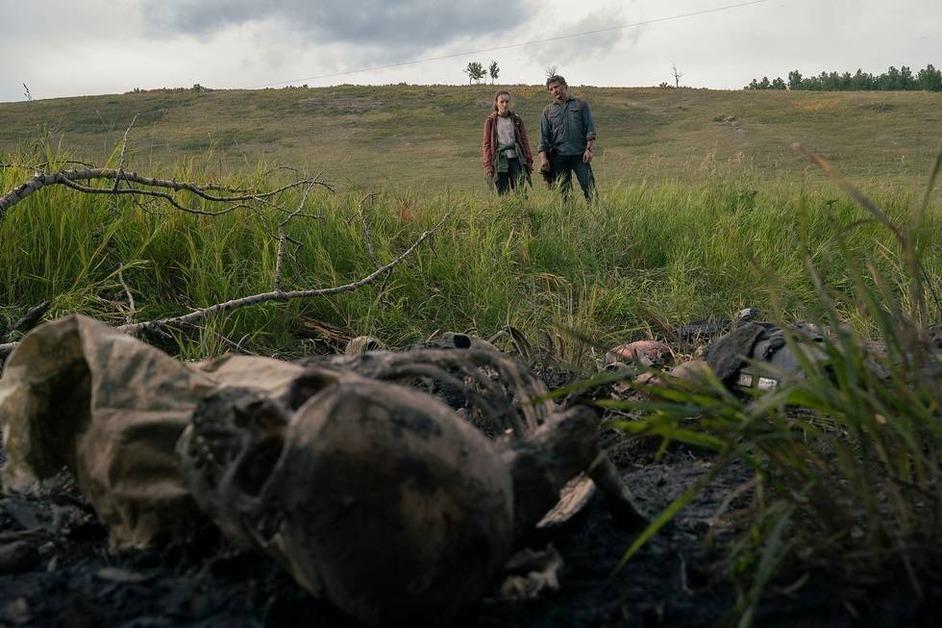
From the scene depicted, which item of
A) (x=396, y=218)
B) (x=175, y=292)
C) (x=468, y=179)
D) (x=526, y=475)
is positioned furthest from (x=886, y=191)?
(x=468, y=179)

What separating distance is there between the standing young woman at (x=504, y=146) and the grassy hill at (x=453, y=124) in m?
10.8

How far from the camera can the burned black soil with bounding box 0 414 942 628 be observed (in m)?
1.29

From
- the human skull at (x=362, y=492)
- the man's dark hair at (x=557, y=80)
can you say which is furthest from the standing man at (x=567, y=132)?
the human skull at (x=362, y=492)

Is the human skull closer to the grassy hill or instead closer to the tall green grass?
the tall green grass

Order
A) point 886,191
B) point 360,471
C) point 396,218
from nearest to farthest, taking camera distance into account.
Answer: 1. point 360,471
2. point 396,218
3. point 886,191

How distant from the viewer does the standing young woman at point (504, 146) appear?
9.98 m

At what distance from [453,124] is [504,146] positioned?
29574 millimetres

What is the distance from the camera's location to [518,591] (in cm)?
135

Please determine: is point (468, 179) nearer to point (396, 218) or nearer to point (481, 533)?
point (396, 218)

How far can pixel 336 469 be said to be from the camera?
3.68ft

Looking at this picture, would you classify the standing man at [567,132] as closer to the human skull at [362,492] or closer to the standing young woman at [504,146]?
the standing young woman at [504,146]

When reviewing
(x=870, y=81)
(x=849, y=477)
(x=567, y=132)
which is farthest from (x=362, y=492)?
(x=870, y=81)

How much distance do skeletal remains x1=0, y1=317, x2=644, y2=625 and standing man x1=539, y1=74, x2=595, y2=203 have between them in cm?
906

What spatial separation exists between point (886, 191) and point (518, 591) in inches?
387
